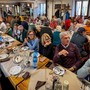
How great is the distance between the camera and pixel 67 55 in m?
2.27

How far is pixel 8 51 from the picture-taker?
279 cm

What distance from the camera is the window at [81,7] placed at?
8.32m

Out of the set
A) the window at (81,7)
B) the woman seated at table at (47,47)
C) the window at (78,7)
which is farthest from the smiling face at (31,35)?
the window at (78,7)

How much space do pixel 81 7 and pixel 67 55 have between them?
7117 mm

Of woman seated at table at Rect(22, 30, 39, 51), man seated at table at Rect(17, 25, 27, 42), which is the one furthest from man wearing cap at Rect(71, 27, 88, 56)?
man seated at table at Rect(17, 25, 27, 42)

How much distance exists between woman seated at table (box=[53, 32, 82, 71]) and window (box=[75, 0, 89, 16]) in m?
6.71

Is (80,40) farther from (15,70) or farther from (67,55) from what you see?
(15,70)

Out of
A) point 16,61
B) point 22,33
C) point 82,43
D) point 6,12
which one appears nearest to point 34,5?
point 6,12

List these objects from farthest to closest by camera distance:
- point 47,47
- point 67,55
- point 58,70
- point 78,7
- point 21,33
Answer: point 78,7, point 21,33, point 47,47, point 67,55, point 58,70

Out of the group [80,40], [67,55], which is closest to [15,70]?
[67,55]

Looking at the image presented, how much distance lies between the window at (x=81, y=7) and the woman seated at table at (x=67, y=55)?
6.71 m

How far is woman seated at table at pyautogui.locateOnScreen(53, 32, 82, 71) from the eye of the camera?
220 centimetres

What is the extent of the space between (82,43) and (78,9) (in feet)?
21.1

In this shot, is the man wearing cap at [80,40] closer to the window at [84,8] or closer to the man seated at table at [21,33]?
the man seated at table at [21,33]
